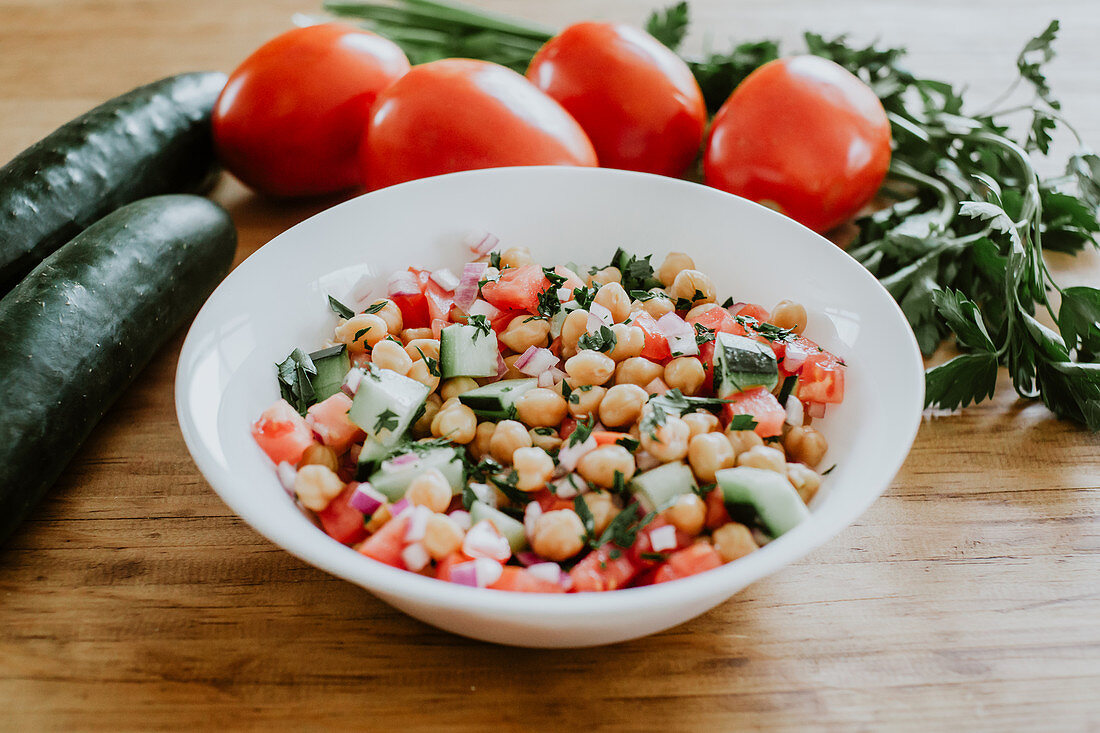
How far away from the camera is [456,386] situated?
1487 mm

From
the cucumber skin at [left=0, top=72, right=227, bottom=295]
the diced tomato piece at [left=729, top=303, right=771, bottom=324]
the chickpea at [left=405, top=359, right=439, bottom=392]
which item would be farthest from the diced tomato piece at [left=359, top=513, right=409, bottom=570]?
the cucumber skin at [left=0, top=72, right=227, bottom=295]

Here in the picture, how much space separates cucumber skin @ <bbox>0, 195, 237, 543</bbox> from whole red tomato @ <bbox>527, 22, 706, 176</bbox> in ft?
3.07

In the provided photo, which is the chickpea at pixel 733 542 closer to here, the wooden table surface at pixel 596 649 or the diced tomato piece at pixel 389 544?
the wooden table surface at pixel 596 649

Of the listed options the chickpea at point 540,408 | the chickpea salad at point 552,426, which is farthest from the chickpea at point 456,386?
the chickpea at point 540,408

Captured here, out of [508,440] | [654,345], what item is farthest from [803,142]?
[508,440]

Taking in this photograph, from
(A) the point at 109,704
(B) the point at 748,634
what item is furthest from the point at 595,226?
(A) the point at 109,704

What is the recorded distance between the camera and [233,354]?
4.61 feet

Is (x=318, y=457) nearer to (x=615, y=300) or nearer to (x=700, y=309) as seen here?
(x=615, y=300)

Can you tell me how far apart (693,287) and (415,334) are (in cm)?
53

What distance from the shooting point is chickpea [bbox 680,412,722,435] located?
1336 millimetres

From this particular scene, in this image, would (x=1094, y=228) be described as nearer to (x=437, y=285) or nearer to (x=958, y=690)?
(x=958, y=690)

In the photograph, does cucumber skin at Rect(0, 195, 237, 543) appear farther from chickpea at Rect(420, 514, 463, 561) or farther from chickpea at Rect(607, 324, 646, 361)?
chickpea at Rect(607, 324, 646, 361)

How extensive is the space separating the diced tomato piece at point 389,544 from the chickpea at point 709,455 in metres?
0.44

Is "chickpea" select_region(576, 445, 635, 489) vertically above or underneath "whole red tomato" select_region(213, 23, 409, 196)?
underneath
